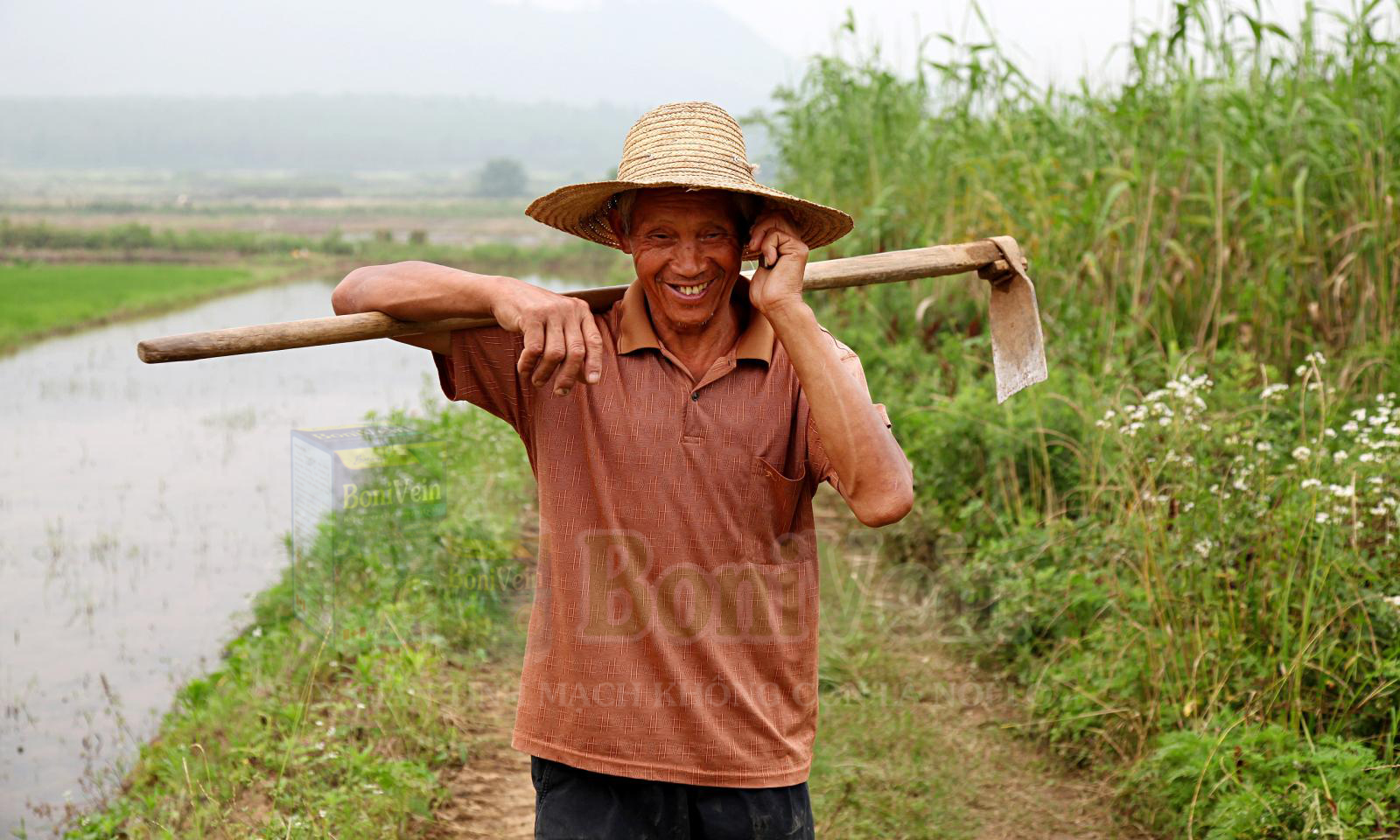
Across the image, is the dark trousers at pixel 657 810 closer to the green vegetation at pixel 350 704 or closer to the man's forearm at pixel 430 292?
the man's forearm at pixel 430 292

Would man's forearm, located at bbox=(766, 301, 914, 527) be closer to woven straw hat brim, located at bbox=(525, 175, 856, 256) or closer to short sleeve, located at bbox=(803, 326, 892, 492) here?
short sleeve, located at bbox=(803, 326, 892, 492)

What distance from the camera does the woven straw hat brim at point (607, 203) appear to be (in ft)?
5.62

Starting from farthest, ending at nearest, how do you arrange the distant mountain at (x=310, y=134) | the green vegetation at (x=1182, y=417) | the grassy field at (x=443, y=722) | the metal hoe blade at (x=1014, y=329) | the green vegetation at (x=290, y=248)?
the distant mountain at (x=310, y=134), the green vegetation at (x=290, y=248), the grassy field at (x=443, y=722), the green vegetation at (x=1182, y=417), the metal hoe blade at (x=1014, y=329)

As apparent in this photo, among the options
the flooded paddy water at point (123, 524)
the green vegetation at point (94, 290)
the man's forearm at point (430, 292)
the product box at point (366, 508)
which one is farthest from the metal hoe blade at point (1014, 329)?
the green vegetation at point (94, 290)

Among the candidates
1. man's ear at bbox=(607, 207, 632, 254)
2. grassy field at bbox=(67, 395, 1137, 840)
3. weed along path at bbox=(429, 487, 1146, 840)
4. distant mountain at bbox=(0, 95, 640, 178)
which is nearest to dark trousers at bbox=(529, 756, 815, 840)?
man's ear at bbox=(607, 207, 632, 254)

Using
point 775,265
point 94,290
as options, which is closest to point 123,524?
point 775,265

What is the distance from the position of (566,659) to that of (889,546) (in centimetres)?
334

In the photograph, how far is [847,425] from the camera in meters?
1.68

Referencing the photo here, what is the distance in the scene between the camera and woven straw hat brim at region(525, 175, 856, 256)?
171 cm

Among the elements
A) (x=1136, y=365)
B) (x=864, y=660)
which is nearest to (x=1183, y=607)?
(x=864, y=660)

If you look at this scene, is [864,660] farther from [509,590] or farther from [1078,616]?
[509,590]

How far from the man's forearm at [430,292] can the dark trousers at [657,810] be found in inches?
27.4

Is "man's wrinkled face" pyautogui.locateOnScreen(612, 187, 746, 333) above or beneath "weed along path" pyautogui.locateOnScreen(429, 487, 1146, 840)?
above

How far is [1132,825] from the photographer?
3150 millimetres
